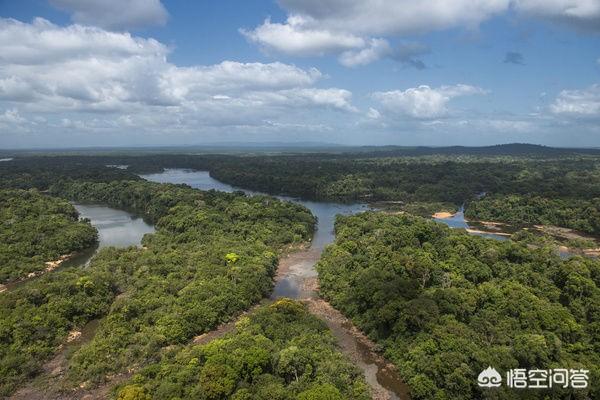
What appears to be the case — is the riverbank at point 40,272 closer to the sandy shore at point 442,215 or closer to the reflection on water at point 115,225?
the reflection on water at point 115,225

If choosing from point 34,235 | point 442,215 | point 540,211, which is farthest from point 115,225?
point 540,211

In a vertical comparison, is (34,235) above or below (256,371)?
above

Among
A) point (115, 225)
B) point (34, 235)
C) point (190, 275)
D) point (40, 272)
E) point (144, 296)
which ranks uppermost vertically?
point (34, 235)

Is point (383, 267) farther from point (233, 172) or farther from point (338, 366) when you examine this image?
point (233, 172)

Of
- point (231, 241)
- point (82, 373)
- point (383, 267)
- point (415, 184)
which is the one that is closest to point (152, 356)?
point (82, 373)

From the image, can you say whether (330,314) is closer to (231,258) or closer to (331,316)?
(331,316)

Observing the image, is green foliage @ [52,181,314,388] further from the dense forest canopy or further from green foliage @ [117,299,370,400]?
green foliage @ [117,299,370,400]

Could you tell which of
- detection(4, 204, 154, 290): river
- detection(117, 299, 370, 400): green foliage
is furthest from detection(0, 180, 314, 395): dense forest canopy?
detection(4, 204, 154, 290): river
